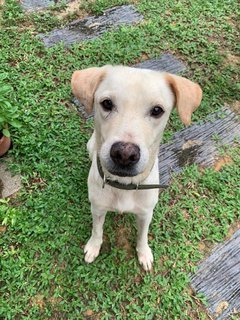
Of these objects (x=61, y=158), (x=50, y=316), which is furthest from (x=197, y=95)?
(x=50, y=316)

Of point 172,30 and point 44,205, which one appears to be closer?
point 44,205

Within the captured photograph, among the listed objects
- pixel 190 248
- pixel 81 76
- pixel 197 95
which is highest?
pixel 81 76

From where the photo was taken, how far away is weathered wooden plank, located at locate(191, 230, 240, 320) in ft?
11.0

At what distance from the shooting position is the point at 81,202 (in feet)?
12.4

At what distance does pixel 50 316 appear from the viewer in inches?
126

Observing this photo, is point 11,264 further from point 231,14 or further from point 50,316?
point 231,14

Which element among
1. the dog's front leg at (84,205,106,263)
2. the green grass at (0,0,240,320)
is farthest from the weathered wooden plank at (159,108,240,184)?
the dog's front leg at (84,205,106,263)

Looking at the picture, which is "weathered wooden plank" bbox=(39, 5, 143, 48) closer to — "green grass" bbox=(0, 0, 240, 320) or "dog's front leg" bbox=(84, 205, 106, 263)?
"green grass" bbox=(0, 0, 240, 320)

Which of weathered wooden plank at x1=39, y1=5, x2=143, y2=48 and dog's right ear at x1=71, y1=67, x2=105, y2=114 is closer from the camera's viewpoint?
A: dog's right ear at x1=71, y1=67, x2=105, y2=114

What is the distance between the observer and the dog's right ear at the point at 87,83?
2.56 metres

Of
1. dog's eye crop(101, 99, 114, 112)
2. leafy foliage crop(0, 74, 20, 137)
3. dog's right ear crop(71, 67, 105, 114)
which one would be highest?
dog's right ear crop(71, 67, 105, 114)

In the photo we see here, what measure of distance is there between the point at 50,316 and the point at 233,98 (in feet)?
10.3

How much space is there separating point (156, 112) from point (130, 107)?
0.19m

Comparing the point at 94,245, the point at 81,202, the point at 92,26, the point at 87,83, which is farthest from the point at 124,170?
the point at 92,26
